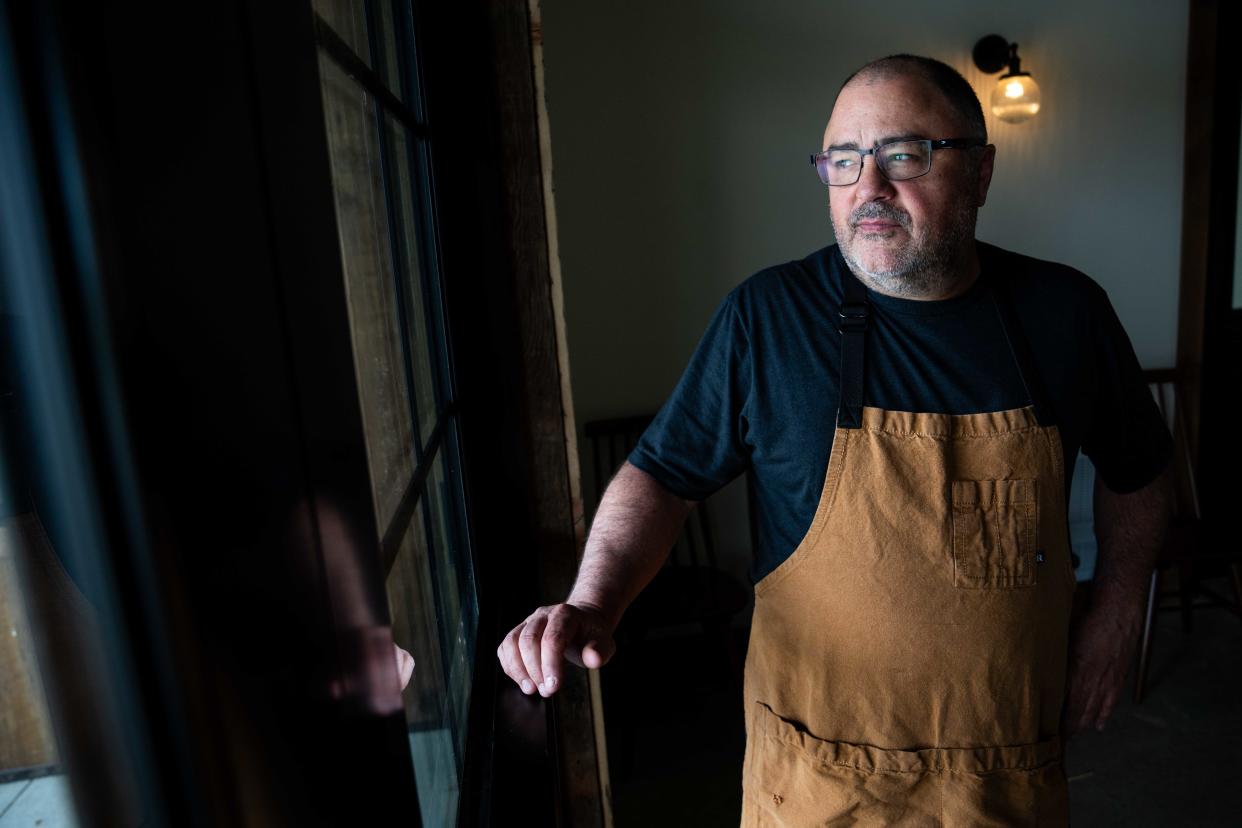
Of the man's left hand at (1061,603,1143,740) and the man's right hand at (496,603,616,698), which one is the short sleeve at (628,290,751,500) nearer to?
the man's right hand at (496,603,616,698)

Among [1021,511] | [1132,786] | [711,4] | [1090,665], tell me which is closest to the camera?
[1021,511]

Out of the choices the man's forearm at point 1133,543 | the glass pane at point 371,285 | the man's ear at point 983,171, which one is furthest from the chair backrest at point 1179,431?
the glass pane at point 371,285

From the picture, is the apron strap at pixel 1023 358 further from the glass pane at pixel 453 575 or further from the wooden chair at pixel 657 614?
the wooden chair at pixel 657 614

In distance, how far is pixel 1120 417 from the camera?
1312 millimetres

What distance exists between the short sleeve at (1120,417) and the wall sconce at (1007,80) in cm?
186

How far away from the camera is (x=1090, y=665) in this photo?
1.36 meters

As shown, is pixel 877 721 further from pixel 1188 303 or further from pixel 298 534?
pixel 1188 303

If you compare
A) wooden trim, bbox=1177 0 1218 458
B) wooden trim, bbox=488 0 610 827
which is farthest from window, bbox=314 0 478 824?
wooden trim, bbox=1177 0 1218 458

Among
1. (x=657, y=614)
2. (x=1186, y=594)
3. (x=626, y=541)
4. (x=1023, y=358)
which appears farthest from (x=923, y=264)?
(x=1186, y=594)

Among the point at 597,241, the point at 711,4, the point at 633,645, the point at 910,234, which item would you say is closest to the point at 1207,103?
the point at 711,4

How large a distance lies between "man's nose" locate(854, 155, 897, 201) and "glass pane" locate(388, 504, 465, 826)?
766 mm

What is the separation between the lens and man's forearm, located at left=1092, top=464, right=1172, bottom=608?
1388 millimetres

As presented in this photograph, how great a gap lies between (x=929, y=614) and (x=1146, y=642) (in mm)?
2017

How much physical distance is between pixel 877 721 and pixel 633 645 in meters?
1.34
